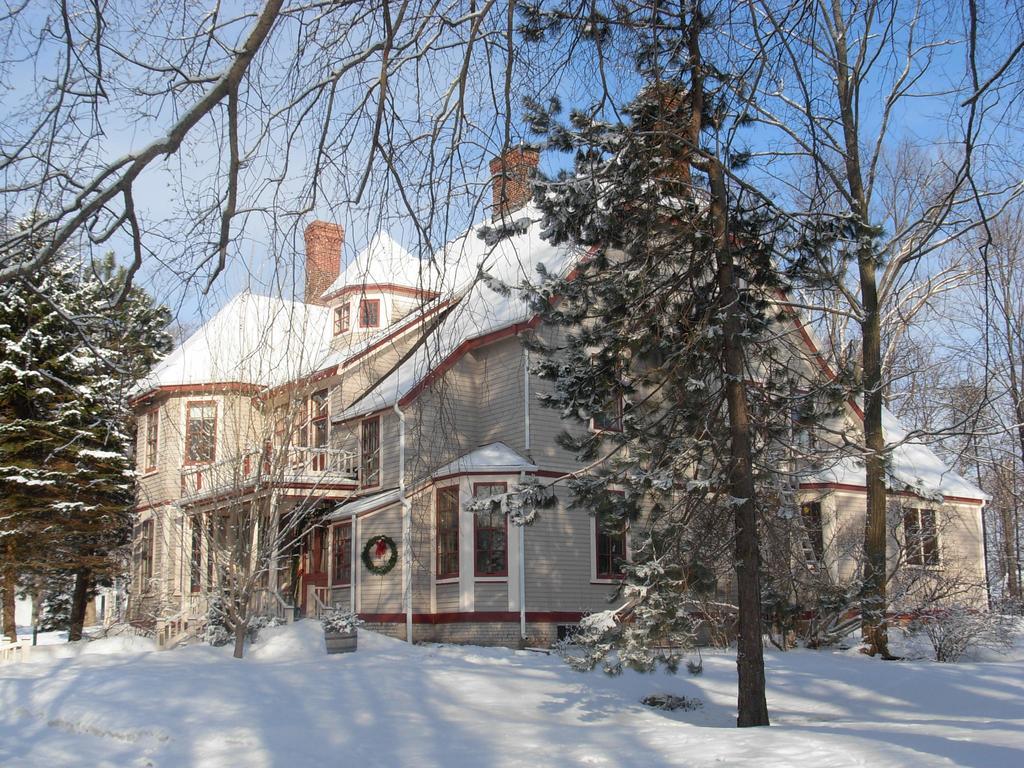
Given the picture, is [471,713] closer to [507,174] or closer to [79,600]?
[507,174]

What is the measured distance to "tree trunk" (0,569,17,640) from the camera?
23141 millimetres

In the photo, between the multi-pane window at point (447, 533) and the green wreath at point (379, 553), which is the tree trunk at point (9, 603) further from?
the multi-pane window at point (447, 533)

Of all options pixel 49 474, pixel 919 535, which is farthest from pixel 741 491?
pixel 49 474

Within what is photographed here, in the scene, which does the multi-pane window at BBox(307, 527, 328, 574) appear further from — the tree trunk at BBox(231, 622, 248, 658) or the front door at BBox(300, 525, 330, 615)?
the tree trunk at BBox(231, 622, 248, 658)

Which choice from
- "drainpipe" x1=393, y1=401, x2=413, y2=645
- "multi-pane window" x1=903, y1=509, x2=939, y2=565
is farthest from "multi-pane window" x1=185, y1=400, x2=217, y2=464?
"multi-pane window" x1=903, y1=509, x2=939, y2=565

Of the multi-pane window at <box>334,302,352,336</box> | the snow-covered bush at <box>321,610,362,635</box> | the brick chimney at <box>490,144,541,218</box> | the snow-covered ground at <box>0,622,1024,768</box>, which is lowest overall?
the snow-covered ground at <box>0,622,1024,768</box>

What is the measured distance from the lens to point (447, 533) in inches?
795

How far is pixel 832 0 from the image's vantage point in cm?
1734

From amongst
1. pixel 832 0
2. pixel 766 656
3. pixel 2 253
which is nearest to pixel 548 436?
pixel 766 656

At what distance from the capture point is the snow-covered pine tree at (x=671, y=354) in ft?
34.8

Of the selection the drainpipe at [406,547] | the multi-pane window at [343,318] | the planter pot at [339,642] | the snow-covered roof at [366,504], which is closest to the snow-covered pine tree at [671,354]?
the multi-pane window at [343,318]

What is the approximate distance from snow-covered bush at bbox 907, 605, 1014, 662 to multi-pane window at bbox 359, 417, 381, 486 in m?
11.7

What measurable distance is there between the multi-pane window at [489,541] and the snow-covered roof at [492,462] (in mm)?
406

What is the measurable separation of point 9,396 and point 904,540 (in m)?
19.9
